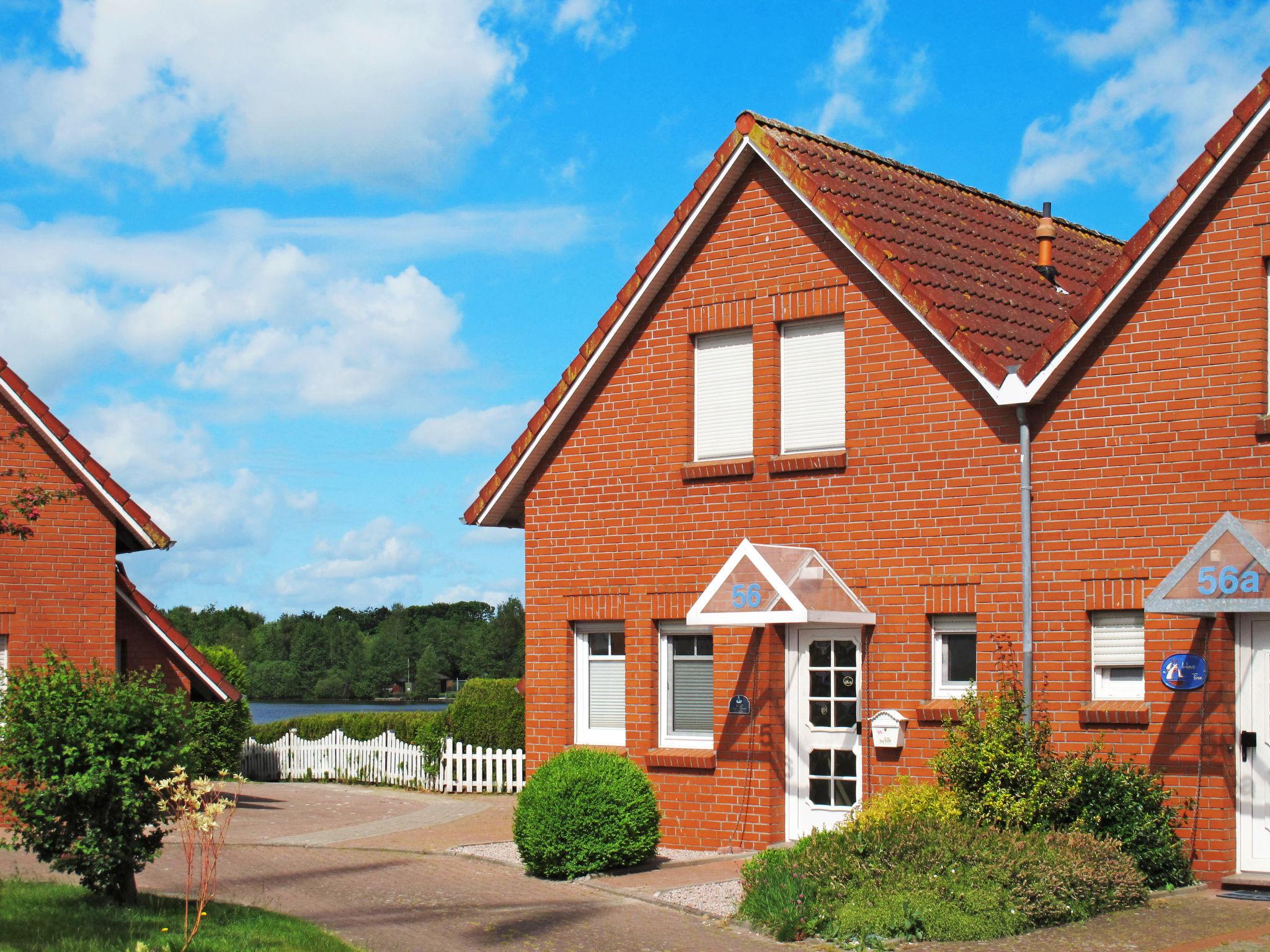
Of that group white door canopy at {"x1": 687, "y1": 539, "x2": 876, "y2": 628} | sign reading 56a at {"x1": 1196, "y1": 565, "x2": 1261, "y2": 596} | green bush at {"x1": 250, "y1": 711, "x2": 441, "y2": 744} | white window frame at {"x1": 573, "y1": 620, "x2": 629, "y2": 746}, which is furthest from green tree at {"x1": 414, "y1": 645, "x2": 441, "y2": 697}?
sign reading 56a at {"x1": 1196, "y1": 565, "x2": 1261, "y2": 596}

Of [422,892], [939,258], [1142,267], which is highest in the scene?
[939,258]

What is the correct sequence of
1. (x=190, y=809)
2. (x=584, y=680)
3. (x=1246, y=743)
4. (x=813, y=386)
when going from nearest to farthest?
(x=190, y=809), (x=1246, y=743), (x=813, y=386), (x=584, y=680)

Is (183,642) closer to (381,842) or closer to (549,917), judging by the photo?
(381,842)

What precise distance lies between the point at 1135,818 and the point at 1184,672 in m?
1.39

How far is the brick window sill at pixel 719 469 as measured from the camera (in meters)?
17.1

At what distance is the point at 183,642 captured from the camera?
71.3ft

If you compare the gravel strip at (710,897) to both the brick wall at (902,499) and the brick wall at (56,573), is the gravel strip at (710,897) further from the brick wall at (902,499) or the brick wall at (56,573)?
the brick wall at (56,573)

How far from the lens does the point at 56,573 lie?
20.0 m

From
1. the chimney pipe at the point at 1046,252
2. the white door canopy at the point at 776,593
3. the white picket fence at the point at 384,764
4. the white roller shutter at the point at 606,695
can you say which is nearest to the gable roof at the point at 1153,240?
the white door canopy at the point at 776,593

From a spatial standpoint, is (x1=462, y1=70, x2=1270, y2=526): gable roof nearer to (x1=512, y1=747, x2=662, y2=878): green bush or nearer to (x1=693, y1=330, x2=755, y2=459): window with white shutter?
(x1=693, y1=330, x2=755, y2=459): window with white shutter

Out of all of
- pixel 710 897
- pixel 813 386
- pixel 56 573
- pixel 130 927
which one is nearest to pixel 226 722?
pixel 56 573

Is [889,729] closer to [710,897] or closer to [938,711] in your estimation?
[938,711]

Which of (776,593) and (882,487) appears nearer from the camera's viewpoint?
(776,593)

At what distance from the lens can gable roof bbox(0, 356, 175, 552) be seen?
19812 millimetres
